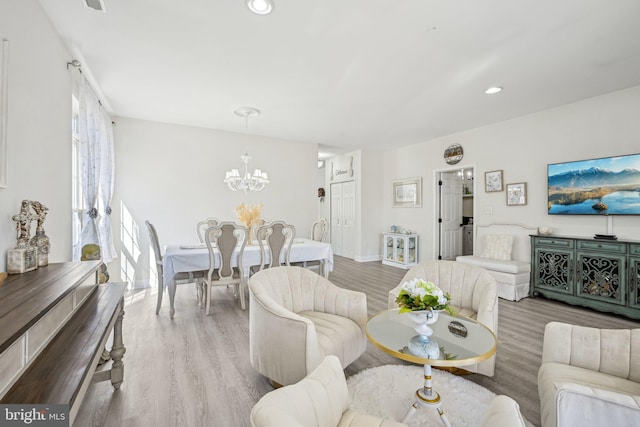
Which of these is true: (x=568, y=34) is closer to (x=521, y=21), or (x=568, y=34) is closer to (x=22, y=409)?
(x=521, y=21)

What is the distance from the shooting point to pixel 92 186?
3.10 metres

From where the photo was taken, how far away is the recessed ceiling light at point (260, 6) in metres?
2.05

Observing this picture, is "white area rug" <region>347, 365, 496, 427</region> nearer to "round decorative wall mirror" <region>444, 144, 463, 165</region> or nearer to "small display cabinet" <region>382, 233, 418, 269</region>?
"small display cabinet" <region>382, 233, 418, 269</region>

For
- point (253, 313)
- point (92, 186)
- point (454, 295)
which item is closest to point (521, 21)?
point (454, 295)

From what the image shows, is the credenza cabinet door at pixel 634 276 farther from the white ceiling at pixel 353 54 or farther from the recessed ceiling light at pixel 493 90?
the recessed ceiling light at pixel 493 90

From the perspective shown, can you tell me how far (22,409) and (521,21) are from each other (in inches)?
140

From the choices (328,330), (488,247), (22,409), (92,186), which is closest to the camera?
(22,409)

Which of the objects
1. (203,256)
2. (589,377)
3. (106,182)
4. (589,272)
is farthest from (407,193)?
(106,182)

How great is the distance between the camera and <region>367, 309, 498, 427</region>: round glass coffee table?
149cm

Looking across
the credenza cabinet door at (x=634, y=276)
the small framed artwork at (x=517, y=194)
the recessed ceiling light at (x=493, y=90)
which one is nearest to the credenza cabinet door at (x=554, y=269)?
the credenza cabinet door at (x=634, y=276)

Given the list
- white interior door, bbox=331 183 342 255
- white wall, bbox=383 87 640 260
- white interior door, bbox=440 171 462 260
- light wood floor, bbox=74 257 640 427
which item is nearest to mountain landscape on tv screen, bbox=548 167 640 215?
white wall, bbox=383 87 640 260

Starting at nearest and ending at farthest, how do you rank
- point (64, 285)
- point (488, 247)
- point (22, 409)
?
point (22, 409), point (64, 285), point (488, 247)

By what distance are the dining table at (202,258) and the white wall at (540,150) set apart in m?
2.96

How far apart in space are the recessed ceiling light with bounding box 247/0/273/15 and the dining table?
2.55 metres
